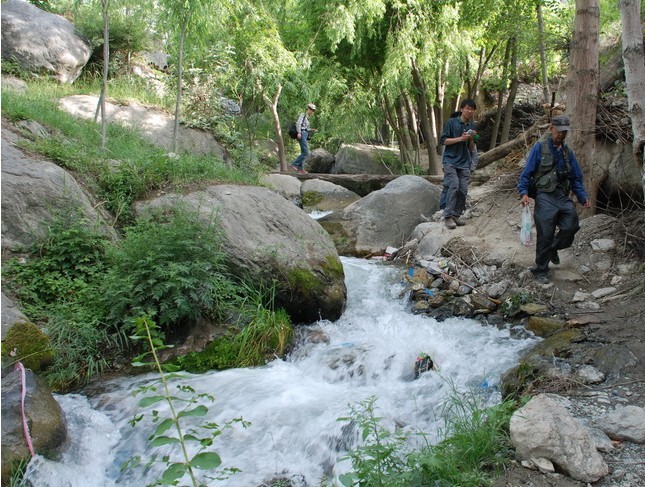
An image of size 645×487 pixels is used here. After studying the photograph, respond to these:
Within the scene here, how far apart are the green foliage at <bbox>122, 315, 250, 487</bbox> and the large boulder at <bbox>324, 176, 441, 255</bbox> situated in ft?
17.6

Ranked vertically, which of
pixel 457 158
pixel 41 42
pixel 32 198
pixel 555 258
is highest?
pixel 41 42

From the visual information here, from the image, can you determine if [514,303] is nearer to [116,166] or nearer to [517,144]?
[517,144]

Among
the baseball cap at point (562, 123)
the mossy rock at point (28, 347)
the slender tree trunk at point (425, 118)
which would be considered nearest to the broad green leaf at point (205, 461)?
the mossy rock at point (28, 347)

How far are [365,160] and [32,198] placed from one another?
42.9 feet

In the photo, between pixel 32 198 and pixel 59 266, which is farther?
pixel 32 198

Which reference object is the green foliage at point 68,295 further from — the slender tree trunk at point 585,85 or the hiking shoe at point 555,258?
the slender tree trunk at point 585,85

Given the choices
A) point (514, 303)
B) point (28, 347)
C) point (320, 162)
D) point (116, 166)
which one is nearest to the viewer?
point (28, 347)

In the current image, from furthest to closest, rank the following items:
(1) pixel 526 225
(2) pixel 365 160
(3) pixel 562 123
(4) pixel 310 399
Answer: (2) pixel 365 160, (1) pixel 526 225, (3) pixel 562 123, (4) pixel 310 399

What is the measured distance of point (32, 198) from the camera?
5453 millimetres

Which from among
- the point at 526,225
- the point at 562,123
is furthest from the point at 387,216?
the point at 562,123

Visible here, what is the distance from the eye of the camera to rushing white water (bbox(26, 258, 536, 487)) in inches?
143

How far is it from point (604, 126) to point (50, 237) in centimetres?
717

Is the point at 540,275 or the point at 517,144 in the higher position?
the point at 517,144

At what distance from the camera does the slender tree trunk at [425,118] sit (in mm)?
13859
